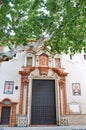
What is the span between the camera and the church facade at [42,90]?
Result: 11.1 metres

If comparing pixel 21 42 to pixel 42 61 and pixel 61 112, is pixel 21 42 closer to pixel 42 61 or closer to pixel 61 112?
pixel 42 61

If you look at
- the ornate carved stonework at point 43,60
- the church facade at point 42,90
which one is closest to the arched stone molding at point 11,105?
the church facade at point 42,90

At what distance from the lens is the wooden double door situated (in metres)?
11.2

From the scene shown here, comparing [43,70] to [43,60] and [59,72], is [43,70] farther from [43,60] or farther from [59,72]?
[59,72]

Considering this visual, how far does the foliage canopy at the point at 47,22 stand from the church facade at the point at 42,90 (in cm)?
229

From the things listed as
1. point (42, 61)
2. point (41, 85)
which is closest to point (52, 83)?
point (41, 85)

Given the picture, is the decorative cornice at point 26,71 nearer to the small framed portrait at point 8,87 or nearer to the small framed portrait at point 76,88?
the small framed portrait at point 8,87

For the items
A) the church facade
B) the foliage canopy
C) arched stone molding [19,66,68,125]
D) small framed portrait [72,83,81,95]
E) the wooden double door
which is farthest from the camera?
small framed portrait [72,83,81,95]

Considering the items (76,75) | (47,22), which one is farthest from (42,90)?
(47,22)

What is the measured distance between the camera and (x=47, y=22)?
8156 millimetres

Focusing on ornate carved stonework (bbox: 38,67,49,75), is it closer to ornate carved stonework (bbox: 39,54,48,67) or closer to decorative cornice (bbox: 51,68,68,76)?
ornate carved stonework (bbox: 39,54,48,67)

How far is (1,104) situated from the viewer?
11125 millimetres

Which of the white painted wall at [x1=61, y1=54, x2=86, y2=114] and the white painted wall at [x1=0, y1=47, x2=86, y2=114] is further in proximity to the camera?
the white painted wall at [x1=61, y1=54, x2=86, y2=114]

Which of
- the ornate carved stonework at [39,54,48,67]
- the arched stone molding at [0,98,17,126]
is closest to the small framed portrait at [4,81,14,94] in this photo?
the arched stone molding at [0,98,17,126]
